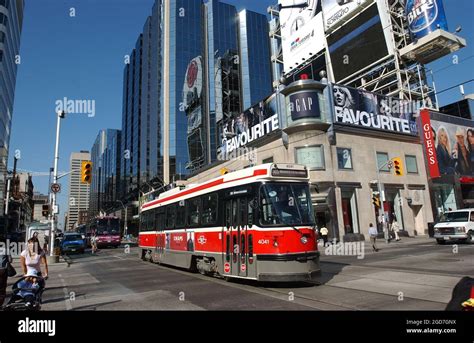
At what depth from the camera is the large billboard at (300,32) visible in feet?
161

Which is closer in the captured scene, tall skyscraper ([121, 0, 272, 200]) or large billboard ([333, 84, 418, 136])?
large billboard ([333, 84, 418, 136])

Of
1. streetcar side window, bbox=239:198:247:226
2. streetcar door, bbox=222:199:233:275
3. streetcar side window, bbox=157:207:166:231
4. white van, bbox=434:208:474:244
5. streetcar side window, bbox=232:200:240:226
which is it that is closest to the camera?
streetcar side window, bbox=239:198:247:226

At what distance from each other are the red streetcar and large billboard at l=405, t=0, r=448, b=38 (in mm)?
38194

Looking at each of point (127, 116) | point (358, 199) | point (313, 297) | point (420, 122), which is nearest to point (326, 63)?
point (420, 122)

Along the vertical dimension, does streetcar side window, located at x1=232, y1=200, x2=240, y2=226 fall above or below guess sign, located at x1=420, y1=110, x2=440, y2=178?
below

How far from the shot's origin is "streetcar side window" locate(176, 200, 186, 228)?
14.0 m

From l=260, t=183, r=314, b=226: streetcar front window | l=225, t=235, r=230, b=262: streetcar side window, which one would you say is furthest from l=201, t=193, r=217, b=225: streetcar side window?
l=260, t=183, r=314, b=226: streetcar front window

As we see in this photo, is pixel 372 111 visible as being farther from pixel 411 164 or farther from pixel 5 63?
pixel 5 63

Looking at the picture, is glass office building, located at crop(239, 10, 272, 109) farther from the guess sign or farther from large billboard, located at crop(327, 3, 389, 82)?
the guess sign

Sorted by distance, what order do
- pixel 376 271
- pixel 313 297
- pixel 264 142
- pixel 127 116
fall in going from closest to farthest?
pixel 313 297, pixel 376 271, pixel 264 142, pixel 127 116

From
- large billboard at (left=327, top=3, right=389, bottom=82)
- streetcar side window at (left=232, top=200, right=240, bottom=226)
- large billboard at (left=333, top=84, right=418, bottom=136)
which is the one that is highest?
large billboard at (left=327, top=3, right=389, bottom=82)
